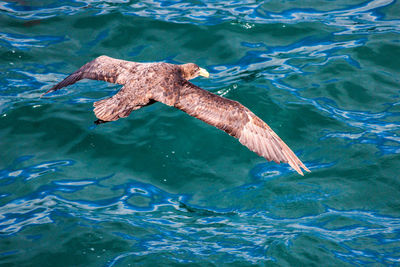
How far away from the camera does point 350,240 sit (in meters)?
6.59

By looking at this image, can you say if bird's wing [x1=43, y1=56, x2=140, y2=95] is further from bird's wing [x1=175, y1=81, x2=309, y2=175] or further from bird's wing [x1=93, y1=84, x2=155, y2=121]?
bird's wing [x1=175, y1=81, x2=309, y2=175]

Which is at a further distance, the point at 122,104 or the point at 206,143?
the point at 206,143

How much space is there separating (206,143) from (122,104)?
2.09 m

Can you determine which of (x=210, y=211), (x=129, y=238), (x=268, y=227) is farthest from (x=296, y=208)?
(x=129, y=238)

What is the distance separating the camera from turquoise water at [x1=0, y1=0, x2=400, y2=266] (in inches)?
258

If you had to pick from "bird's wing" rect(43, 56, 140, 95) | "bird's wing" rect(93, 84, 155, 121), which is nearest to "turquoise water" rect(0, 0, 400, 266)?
"bird's wing" rect(43, 56, 140, 95)

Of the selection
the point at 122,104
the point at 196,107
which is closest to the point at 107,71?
the point at 122,104

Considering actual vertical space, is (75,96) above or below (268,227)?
above

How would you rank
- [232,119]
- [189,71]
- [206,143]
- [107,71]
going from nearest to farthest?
[232,119] < [107,71] < [189,71] < [206,143]

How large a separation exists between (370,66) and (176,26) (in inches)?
157

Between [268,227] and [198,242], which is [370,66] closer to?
[268,227]

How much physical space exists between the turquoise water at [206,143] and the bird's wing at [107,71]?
114cm

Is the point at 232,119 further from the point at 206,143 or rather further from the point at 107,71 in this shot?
the point at 107,71

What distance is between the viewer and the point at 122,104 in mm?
6621
